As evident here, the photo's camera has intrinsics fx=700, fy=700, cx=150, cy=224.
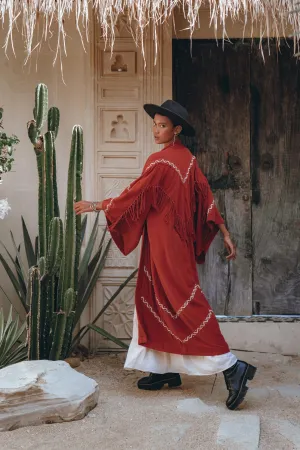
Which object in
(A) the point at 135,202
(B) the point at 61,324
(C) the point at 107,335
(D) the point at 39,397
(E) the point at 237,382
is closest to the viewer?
(D) the point at 39,397

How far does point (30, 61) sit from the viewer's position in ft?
16.7

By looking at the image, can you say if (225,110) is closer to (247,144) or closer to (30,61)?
(247,144)

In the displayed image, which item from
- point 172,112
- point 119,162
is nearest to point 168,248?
point 172,112

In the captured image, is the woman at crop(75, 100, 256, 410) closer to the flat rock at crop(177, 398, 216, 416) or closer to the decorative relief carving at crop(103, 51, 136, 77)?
the flat rock at crop(177, 398, 216, 416)

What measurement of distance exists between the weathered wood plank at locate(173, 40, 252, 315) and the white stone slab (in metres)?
1.71

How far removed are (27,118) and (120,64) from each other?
0.78 meters

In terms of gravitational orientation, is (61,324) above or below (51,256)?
below

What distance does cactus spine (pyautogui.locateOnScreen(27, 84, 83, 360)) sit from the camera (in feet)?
13.6

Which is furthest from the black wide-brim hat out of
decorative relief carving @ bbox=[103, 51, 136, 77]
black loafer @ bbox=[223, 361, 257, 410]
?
black loafer @ bbox=[223, 361, 257, 410]

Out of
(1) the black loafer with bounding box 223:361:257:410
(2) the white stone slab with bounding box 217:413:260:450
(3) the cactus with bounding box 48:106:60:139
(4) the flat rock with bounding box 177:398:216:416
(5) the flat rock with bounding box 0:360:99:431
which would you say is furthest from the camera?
(3) the cactus with bounding box 48:106:60:139

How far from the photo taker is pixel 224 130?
17.0ft

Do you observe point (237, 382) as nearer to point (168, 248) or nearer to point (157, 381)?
point (157, 381)

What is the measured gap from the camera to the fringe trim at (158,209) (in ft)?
13.1

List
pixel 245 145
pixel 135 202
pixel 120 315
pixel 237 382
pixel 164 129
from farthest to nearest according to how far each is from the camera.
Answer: pixel 245 145
pixel 120 315
pixel 164 129
pixel 135 202
pixel 237 382
